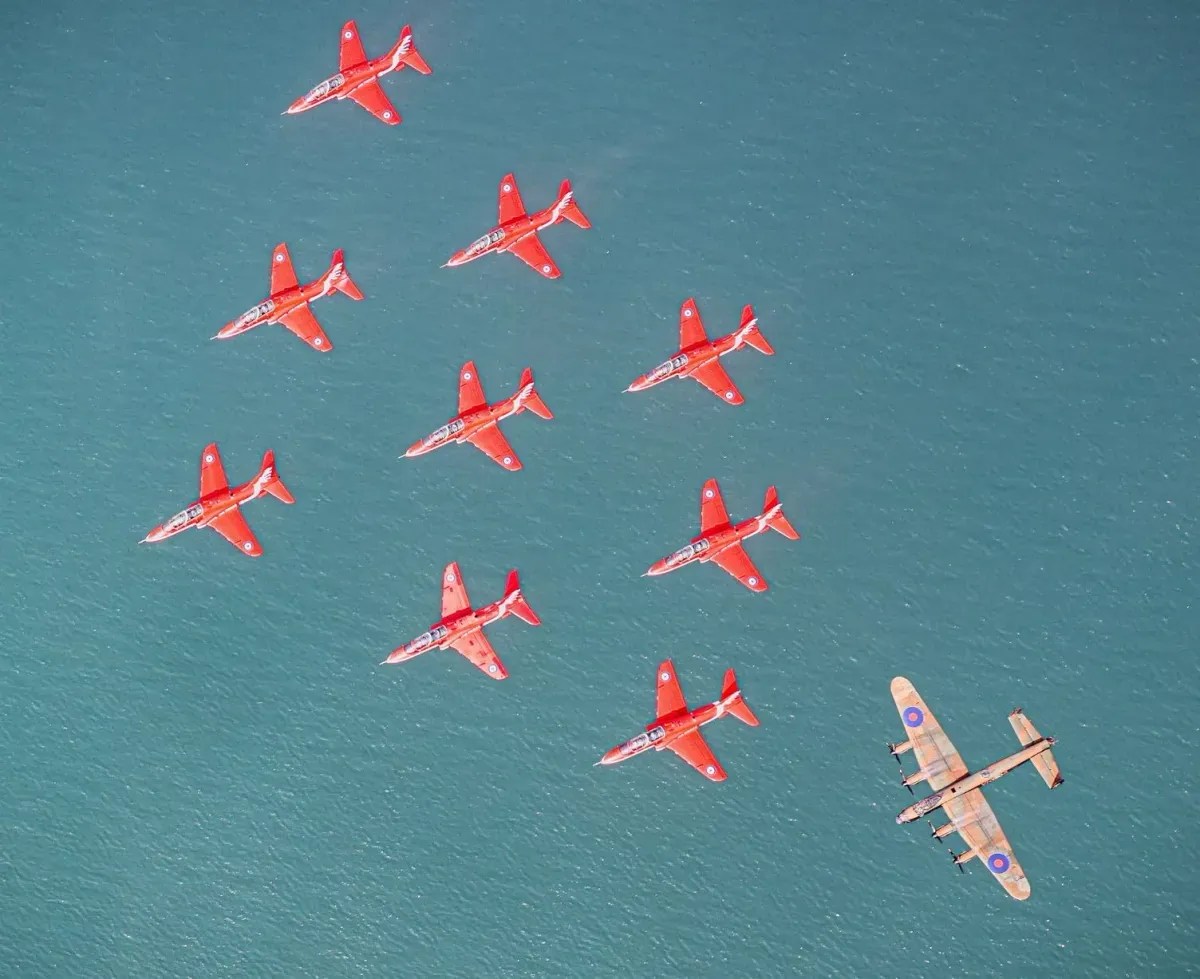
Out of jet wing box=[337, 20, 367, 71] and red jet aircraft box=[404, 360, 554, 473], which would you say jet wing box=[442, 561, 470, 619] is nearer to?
red jet aircraft box=[404, 360, 554, 473]

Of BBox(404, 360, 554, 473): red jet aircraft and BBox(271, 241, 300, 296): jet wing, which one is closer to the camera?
BBox(404, 360, 554, 473): red jet aircraft

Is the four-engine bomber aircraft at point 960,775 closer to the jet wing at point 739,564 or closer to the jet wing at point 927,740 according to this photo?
the jet wing at point 927,740

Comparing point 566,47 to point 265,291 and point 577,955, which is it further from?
point 577,955

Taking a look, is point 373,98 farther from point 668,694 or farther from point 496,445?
point 668,694

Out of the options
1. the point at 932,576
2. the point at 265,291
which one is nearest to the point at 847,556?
the point at 932,576

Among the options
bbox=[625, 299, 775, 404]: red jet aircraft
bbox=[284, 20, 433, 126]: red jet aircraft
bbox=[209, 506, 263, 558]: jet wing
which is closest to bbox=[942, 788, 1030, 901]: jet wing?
bbox=[625, 299, 775, 404]: red jet aircraft

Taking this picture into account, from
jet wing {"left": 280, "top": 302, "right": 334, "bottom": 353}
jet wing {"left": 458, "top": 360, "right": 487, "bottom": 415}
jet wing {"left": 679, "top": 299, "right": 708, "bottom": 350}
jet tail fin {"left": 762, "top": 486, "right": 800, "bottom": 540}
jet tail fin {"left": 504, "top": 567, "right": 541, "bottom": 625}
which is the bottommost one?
jet tail fin {"left": 504, "top": 567, "right": 541, "bottom": 625}

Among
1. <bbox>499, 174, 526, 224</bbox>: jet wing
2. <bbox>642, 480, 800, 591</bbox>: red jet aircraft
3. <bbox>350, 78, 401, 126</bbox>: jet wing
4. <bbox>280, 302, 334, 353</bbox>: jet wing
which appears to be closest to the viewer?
<bbox>642, 480, 800, 591</bbox>: red jet aircraft

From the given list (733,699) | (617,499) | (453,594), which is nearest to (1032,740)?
(733,699)

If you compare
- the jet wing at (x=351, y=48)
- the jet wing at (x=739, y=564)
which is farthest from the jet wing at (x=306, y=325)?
the jet wing at (x=739, y=564)
